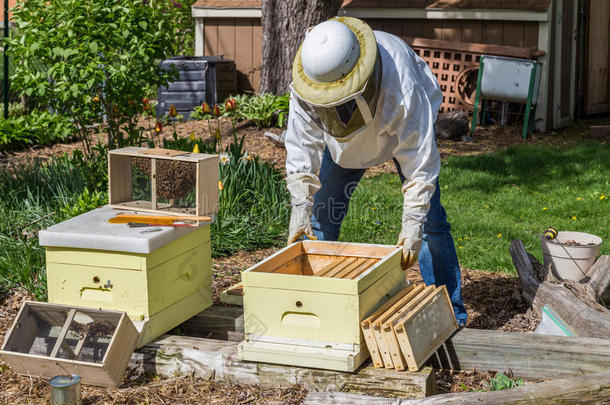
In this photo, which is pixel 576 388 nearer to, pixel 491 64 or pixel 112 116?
pixel 112 116

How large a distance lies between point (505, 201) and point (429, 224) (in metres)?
3.05

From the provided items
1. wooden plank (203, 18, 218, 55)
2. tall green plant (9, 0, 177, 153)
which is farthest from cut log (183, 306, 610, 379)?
wooden plank (203, 18, 218, 55)

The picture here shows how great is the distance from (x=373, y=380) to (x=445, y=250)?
3.73ft

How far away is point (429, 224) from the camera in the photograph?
3.76m

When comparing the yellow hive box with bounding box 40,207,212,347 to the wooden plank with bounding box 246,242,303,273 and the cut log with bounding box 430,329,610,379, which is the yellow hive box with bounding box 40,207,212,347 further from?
the cut log with bounding box 430,329,610,379

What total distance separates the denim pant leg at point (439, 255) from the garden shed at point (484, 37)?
604 cm

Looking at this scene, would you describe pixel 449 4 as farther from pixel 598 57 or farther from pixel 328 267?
pixel 328 267

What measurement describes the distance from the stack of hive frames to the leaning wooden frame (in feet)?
3.30

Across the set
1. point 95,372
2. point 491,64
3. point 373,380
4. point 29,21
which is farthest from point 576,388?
point 491,64

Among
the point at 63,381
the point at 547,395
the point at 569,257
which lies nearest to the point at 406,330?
the point at 547,395

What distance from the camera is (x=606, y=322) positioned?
3.43m

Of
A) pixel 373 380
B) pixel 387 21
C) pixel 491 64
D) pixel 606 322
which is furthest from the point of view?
pixel 387 21

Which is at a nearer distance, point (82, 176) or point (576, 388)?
point (576, 388)

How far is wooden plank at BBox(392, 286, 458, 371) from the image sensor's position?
288 cm
